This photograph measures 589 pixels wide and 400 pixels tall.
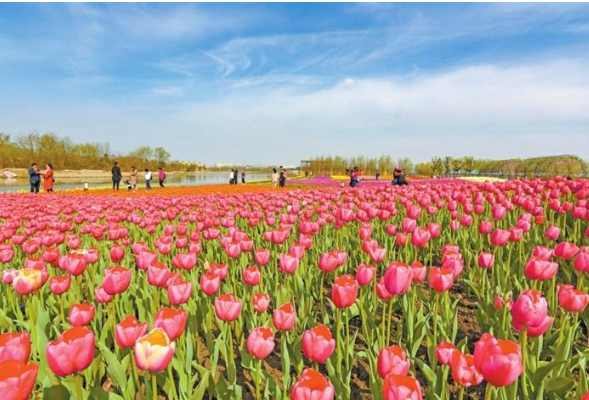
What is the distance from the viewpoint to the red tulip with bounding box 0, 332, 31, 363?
156 centimetres

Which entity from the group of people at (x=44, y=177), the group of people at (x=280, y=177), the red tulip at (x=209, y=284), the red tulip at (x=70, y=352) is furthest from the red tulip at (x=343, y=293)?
the group of people at (x=280, y=177)

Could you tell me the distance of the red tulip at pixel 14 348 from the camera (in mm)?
1562

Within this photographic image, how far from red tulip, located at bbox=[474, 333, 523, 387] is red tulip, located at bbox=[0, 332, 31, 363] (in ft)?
6.23

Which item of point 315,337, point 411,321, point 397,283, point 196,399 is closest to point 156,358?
point 196,399

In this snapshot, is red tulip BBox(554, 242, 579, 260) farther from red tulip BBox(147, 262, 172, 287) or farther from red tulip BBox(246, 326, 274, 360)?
red tulip BBox(147, 262, 172, 287)

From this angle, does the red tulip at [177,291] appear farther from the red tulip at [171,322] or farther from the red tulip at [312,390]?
the red tulip at [312,390]

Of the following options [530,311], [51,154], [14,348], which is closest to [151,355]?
[14,348]

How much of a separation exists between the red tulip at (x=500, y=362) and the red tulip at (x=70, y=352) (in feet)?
5.37

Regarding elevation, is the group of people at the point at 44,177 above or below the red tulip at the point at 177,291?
above

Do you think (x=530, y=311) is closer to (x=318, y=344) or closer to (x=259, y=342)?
(x=318, y=344)

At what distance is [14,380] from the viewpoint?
1.25m

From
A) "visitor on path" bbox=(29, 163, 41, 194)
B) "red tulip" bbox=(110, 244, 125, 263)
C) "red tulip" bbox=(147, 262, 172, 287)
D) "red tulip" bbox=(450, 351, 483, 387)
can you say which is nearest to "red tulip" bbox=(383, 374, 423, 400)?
"red tulip" bbox=(450, 351, 483, 387)

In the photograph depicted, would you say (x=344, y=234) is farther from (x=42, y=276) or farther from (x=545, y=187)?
(x=545, y=187)

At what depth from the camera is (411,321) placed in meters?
2.84
